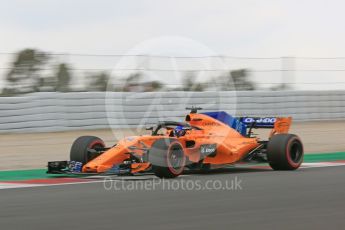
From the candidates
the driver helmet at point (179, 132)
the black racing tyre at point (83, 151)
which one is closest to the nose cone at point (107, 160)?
the black racing tyre at point (83, 151)

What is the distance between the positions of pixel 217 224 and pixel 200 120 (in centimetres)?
484

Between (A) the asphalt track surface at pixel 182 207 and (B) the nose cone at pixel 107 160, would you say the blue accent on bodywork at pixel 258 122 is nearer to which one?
(A) the asphalt track surface at pixel 182 207

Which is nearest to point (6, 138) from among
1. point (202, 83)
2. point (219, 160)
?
point (202, 83)

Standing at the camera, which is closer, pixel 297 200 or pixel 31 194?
pixel 297 200

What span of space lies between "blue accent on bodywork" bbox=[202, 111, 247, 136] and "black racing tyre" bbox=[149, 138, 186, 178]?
146 centimetres

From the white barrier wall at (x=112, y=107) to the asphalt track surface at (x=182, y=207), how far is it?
318 inches

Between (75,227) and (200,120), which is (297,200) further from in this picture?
(200,120)

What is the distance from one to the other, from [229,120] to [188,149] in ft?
4.28

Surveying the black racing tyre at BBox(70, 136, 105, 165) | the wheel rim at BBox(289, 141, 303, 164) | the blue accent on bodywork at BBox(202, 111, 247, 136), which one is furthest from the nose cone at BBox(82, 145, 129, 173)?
the wheel rim at BBox(289, 141, 303, 164)

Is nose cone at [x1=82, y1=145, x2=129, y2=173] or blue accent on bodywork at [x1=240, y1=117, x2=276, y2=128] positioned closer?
nose cone at [x1=82, y1=145, x2=129, y2=173]

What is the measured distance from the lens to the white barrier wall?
17781 millimetres

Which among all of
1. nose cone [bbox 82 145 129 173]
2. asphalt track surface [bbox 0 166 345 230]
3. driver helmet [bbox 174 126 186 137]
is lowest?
asphalt track surface [bbox 0 166 345 230]

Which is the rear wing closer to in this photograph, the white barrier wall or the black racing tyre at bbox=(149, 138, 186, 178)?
the black racing tyre at bbox=(149, 138, 186, 178)

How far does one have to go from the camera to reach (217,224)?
606 cm
